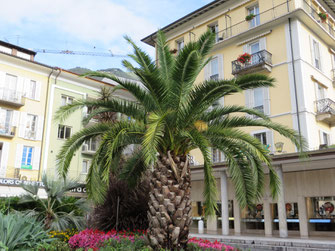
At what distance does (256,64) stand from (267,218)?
1045 cm

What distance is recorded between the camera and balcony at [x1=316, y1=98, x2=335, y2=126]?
21797 mm

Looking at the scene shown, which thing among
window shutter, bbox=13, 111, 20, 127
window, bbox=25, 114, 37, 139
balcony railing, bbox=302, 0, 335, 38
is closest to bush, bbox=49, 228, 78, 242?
window, bbox=25, 114, 37, 139

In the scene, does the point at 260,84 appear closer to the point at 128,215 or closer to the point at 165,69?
the point at 165,69

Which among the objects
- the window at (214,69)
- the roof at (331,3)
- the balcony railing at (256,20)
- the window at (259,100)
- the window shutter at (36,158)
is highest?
the roof at (331,3)

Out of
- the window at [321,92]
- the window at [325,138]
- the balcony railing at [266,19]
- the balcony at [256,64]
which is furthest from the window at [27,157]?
the window at [321,92]

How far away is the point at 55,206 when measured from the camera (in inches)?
590

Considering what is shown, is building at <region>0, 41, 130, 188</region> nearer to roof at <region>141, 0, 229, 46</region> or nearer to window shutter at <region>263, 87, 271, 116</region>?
roof at <region>141, 0, 229, 46</region>

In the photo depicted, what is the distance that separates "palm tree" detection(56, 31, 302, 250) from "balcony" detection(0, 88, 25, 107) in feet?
64.3

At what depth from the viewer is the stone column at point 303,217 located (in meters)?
19.2

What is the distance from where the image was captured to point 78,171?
3170cm

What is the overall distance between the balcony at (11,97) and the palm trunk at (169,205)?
22047 mm

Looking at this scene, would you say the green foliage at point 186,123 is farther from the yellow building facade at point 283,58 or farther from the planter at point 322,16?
the planter at point 322,16

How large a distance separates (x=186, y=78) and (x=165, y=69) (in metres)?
1.50

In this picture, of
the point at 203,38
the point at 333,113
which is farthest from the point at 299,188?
the point at 203,38
